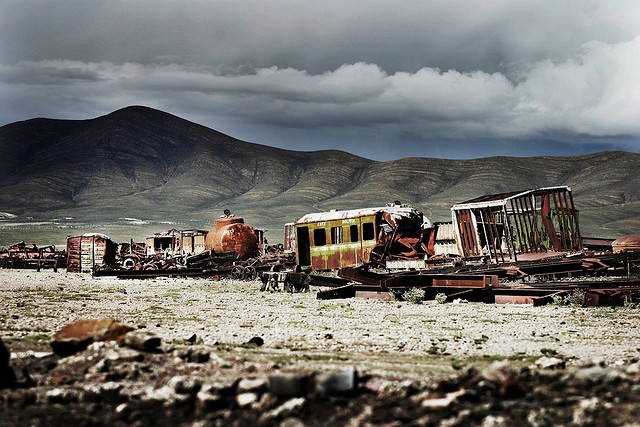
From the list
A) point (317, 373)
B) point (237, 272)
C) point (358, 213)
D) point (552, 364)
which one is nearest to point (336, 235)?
point (358, 213)

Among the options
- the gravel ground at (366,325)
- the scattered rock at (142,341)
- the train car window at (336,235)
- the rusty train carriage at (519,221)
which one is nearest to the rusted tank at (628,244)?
the rusty train carriage at (519,221)

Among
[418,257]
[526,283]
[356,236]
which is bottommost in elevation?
[526,283]

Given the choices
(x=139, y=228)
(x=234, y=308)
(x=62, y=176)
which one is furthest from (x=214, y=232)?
(x=62, y=176)

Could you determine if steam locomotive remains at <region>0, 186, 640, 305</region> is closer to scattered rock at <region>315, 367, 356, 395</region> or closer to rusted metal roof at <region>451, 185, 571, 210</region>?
rusted metal roof at <region>451, 185, 571, 210</region>

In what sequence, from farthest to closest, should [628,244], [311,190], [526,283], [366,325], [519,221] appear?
[311,190]
[628,244]
[519,221]
[526,283]
[366,325]

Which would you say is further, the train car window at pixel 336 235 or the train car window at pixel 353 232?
the train car window at pixel 336 235

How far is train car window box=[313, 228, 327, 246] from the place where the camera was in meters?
28.4

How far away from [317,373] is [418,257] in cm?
2205

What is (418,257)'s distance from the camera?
27.6 metres

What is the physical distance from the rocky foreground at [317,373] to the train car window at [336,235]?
15.4 m

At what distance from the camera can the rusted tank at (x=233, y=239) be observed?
1442 inches

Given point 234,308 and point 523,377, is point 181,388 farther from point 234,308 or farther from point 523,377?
point 234,308

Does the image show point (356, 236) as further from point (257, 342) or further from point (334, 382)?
point (334, 382)

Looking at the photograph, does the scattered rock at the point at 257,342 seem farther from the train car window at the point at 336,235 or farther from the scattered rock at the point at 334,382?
the train car window at the point at 336,235
